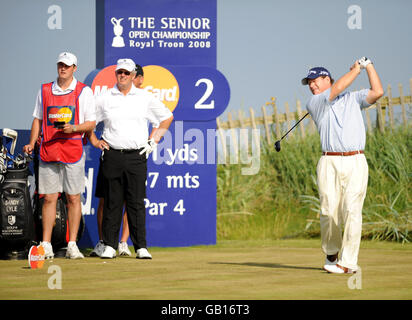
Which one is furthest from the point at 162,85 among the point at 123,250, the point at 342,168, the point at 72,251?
the point at 342,168

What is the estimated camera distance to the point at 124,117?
344 inches

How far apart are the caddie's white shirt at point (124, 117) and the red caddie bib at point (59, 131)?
12.2 inches

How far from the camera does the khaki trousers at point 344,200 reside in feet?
24.0

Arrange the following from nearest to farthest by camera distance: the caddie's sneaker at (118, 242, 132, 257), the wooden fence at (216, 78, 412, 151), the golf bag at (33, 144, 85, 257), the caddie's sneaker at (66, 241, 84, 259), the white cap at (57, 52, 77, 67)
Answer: the white cap at (57, 52, 77, 67), the caddie's sneaker at (66, 241, 84, 259), the golf bag at (33, 144, 85, 257), the caddie's sneaker at (118, 242, 132, 257), the wooden fence at (216, 78, 412, 151)

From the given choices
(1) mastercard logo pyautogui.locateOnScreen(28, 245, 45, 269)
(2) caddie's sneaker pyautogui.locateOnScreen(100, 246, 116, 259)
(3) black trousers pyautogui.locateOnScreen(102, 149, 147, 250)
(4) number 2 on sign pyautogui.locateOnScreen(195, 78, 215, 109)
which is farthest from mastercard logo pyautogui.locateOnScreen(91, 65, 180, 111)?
(1) mastercard logo pyautogui.locateOnScreen(28, 245, 45, 269)

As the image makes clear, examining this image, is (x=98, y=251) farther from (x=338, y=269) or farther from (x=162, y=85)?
(x=338, y=269)

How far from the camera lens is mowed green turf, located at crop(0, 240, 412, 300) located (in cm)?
609

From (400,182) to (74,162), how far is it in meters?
6.09

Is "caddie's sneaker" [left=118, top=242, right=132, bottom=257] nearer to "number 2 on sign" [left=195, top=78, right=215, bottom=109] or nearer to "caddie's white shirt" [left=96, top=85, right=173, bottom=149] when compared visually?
"caddie's white shirt" [left=96, top=85, right=173, bottom=149]

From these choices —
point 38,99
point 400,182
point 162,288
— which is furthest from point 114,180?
point 400,182

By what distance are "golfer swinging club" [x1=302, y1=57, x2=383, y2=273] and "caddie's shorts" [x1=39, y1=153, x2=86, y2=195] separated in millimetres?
2746

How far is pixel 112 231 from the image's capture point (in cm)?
886

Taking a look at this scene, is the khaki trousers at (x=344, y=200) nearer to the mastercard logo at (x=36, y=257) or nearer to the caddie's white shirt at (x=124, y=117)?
the caddie's white shirt at (x=124, y=117)

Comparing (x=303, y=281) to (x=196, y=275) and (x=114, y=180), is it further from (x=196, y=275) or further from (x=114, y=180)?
(x=114, y=180)
